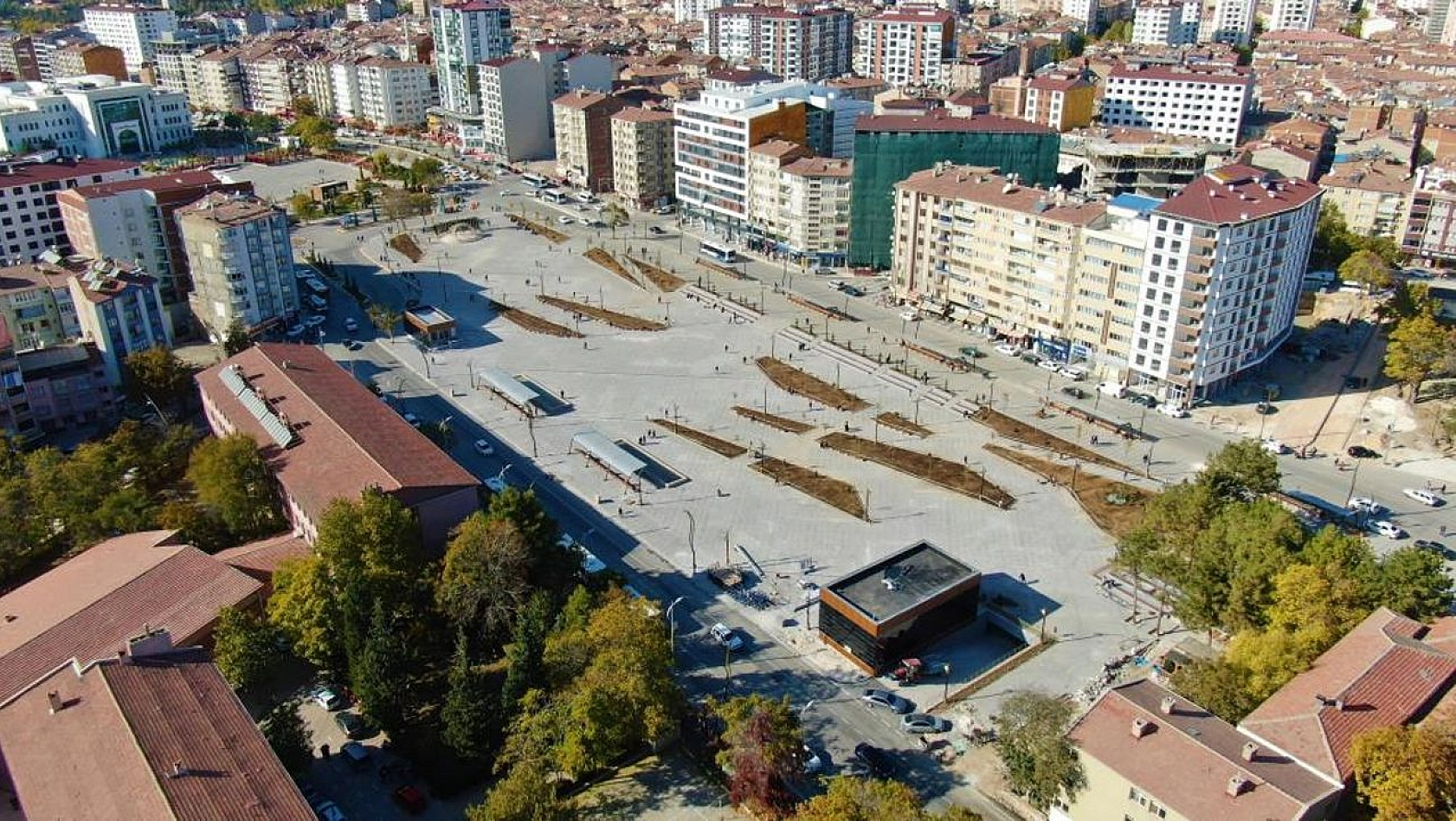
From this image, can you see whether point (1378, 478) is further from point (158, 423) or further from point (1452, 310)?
point (158, 423)

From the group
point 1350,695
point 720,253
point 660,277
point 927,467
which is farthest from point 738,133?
point 1350,695

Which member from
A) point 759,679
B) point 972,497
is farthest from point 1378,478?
point 759,679

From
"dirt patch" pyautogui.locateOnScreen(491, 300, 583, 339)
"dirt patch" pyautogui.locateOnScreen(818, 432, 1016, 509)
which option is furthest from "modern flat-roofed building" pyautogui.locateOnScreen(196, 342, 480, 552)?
"dirt patch" pyautogui.locateOnScreen(818, 432, 1016, 509)

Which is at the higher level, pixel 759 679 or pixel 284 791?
pixel 284 791

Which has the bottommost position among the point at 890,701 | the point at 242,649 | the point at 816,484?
the point at 890,701

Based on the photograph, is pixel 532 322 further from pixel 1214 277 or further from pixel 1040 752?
pixel 1040 752

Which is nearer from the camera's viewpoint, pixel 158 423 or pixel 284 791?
pixel 284 791
